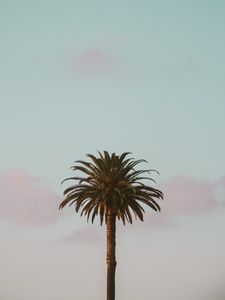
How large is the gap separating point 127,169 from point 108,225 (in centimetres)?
649

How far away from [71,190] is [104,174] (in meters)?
3.89

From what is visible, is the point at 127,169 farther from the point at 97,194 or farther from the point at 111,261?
the point at 111,261

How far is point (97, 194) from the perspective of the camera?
83500 mm

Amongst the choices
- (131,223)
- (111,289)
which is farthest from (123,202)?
(111,289)

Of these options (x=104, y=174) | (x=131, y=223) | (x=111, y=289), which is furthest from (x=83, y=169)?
(x=111, y=289)

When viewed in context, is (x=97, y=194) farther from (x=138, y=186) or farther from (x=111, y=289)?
(x=111, y=289)

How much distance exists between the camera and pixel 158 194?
84375mm

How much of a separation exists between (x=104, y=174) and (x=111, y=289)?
12178 mm

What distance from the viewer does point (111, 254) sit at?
269ft

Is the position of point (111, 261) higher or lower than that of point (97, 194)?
lower

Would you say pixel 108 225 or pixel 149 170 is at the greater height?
pixel 149 170

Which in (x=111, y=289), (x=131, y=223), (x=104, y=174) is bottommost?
(x=111, y=289)

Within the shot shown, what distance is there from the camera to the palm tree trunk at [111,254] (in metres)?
80.7

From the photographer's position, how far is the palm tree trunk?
8071 cm
